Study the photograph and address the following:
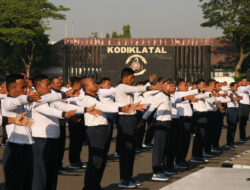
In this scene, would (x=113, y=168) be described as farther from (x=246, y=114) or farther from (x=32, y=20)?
(x=32, y=20)

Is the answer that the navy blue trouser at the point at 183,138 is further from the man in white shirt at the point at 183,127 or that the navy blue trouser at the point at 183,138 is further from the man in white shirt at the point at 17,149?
the man in white shirt at the point at 17,149

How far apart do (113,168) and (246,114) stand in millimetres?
7971

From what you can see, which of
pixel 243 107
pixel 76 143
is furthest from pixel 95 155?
pixel 243 107

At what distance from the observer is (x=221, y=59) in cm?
7625

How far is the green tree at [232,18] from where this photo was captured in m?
62.5

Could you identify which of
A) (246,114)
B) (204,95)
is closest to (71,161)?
(204,95)

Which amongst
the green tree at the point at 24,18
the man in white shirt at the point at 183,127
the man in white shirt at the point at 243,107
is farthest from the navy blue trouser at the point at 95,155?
the green tree at the point at 24,18

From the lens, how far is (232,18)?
64.0m

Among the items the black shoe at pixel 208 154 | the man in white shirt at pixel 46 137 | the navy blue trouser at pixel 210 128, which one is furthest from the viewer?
the black shoe at pixel 208 154

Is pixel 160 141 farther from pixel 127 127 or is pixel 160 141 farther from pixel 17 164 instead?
pixel 17 164

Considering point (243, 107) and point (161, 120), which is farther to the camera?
point (243, 107)

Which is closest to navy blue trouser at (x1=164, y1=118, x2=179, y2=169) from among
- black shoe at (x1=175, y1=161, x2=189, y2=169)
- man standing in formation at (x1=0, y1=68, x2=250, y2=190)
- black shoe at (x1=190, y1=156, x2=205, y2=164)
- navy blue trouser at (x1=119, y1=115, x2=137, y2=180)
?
man standing in formation at (x1=0, y1=68, x2=250, y2=190)

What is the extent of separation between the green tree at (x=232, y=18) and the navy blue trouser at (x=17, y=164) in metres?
55.8

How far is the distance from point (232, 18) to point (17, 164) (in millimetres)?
58382
